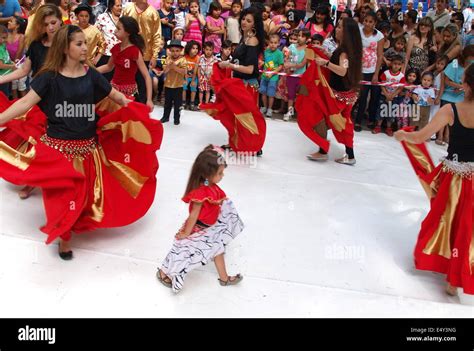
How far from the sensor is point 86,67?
3.46 m

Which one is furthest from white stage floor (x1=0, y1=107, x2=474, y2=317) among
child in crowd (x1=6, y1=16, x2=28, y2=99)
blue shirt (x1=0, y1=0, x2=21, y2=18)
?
blue shirt (x1=0, y1=0, x2=21, y2=18)

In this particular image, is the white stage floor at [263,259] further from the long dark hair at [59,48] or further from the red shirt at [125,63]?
the long dark hair at [59,48]

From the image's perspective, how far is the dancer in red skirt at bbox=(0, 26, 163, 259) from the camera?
3.21 m

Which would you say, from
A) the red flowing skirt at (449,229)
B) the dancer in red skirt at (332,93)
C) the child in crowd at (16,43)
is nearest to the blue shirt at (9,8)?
the child in crowd at (16,43)

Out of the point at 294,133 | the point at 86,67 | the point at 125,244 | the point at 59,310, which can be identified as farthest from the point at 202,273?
the point at 294,133

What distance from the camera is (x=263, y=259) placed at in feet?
11.6

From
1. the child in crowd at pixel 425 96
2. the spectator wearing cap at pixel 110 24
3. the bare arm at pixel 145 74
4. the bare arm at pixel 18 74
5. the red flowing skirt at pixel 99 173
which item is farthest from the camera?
the child in crowd at pixel 425 96

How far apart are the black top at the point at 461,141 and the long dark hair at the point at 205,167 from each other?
4.96ft

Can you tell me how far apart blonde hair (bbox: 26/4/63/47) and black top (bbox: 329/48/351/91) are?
2.61 metres

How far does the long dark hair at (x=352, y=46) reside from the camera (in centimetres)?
494

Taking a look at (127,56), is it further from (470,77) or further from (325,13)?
(325,13)

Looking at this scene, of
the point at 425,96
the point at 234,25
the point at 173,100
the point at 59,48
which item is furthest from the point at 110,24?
the point at 425,96

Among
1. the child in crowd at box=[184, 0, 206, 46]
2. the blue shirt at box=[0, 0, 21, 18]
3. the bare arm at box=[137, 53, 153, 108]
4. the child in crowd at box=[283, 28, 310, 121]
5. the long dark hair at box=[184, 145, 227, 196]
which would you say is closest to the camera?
the long dark hair at box=[184, 145, 227, 196]

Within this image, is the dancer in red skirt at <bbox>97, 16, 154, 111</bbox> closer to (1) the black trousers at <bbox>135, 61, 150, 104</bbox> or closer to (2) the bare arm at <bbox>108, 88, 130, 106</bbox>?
(1) the black trousers at <bbox>135, 61, 150, 104</bbox>
